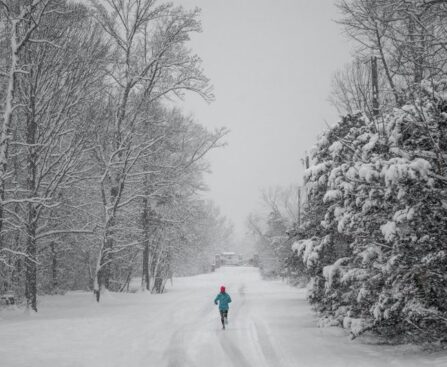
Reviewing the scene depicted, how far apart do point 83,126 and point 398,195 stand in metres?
11.6

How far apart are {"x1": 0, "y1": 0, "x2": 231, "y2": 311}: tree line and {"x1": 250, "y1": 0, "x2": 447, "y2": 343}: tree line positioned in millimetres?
9053

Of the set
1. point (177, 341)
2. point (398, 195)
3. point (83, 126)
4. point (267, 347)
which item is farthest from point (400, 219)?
point (83, 126)

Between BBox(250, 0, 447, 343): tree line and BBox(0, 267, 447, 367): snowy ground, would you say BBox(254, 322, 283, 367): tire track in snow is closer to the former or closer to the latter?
BBox(0, 267, 447, 367): snowy ground

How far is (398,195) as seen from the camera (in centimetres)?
809

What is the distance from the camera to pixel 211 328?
1291 cm

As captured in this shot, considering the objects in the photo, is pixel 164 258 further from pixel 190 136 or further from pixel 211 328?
pixel 211 328

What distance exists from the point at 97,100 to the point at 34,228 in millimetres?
5609

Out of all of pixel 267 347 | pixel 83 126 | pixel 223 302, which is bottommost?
pixel 267 347

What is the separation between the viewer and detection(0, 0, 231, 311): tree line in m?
14.6

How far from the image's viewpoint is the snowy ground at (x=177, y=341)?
872 cm

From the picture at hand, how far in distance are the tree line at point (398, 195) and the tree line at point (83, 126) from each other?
9053 millimetres

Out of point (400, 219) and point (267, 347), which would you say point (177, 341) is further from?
point (400, 219)

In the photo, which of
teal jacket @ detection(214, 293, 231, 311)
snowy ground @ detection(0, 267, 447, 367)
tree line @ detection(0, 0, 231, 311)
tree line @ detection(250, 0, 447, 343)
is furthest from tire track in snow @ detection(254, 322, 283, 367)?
tree line @ detection(0, 0, 231, 311)

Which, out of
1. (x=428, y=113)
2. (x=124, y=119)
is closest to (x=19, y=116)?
(x=124, y=119)
